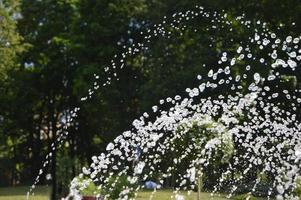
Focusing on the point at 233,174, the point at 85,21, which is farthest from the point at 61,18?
the point at 233,174

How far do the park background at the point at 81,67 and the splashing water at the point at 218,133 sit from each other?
631mm

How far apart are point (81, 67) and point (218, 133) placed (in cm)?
1480

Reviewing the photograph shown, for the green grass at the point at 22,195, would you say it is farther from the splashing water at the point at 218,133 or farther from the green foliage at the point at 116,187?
the green foliage at the point at 116,187

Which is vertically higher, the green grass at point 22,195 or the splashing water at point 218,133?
the splashing water at point 218,133

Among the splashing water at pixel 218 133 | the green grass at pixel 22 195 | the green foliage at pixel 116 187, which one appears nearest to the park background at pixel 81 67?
the green grass at pixel 22 195

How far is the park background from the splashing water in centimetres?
63

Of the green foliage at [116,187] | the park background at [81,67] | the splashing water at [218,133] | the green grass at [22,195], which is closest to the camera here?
the splashing water at [218,133]

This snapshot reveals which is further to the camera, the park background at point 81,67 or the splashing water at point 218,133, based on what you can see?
the park background at point 81,67

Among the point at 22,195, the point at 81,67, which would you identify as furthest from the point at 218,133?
the point at 81,67

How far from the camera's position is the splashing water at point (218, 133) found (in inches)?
385

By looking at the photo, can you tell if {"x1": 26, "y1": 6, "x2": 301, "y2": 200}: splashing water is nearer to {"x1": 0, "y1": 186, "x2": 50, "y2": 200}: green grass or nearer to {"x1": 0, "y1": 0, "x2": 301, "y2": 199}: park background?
{"x1": 0, "y1": 0, "x2": 301, "y2": 199}: park background

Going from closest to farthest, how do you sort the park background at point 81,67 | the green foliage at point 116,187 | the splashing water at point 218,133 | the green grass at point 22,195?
1. the splashing water at point 218,133
2. the green foliage at point 116,187
3. the green grass at point 22,195
4. the park background at point 81,67

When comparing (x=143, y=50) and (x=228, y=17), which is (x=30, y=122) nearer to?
(x=143, y=50)

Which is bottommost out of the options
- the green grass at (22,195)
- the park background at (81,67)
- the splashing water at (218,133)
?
the green grass at (22,195)
